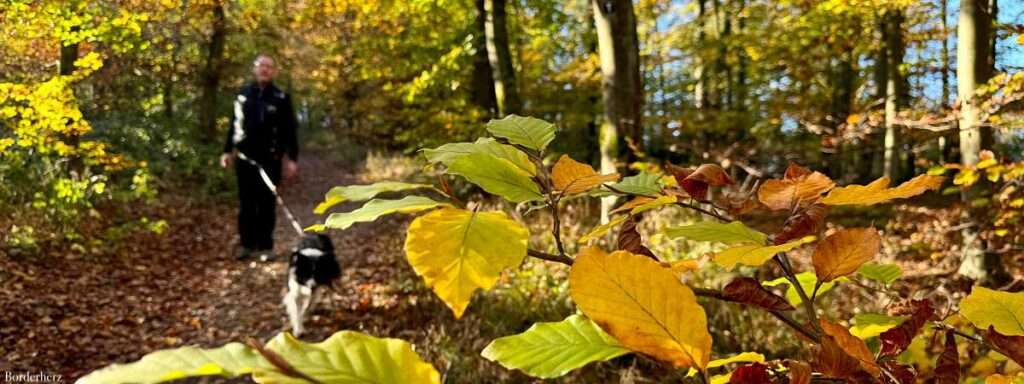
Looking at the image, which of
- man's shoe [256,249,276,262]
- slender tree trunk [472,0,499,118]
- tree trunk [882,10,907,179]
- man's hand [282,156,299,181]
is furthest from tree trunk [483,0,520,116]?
tree trunk [882,10,907,179]

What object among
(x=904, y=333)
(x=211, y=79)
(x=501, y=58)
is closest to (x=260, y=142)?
(x=501, y=58)

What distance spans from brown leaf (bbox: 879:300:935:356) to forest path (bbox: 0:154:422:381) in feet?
10.7

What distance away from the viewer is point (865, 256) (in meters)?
0.54

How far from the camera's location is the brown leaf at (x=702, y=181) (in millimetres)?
622

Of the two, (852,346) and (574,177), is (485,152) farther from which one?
(852,346)

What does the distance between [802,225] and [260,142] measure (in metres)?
5.52

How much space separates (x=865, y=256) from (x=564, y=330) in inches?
10.7

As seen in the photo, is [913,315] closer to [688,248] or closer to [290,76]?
[688,248]

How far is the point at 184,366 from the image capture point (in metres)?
0.32

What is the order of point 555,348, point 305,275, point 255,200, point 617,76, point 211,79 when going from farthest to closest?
point 211,79, point 255,200, point 617,76, point 305,275, point 555,348

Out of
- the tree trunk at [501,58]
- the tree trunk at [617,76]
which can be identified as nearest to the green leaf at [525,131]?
the tree trunk at [617,76]

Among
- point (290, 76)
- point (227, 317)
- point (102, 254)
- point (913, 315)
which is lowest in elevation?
point (227, 317)

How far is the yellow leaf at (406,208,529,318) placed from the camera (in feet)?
1.50

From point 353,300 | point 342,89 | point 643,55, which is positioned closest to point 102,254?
point 353,300
